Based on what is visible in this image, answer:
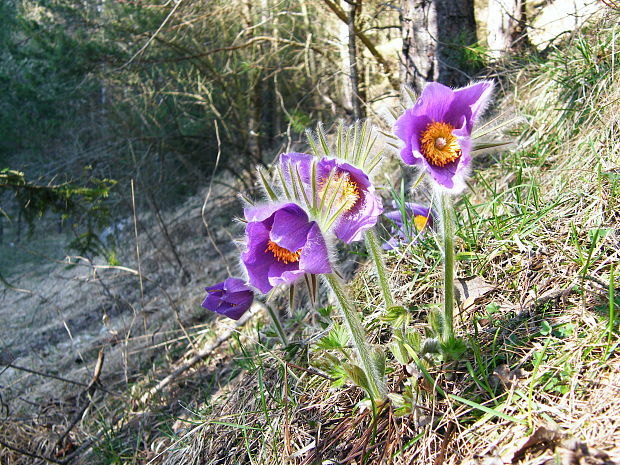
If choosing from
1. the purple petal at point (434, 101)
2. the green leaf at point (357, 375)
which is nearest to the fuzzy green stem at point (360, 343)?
the green leaf at point (357, 375)

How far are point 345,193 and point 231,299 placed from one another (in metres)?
0.70

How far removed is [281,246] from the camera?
4.14ft

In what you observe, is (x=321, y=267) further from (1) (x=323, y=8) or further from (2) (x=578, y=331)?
(1) (x=323, y=8)

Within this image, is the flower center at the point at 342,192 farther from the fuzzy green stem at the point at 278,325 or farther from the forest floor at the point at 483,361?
the fuzzy green stem at the point at 278,325

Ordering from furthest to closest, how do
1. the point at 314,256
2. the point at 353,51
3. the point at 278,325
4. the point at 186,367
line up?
the point at 353,51, the point at 186,367, the point at 278,325, the point at 314,256

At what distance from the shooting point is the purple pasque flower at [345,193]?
4.31 ft

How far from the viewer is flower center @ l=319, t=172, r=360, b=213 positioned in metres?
1.29

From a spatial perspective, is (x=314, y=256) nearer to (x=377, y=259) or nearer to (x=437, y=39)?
(x=377, y=259)

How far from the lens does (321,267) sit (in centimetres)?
122

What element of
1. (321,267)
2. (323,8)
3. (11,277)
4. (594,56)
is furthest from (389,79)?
(11,277)

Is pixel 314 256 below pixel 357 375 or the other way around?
the other way around

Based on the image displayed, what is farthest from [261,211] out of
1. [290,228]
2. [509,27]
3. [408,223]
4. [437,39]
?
[509,27]

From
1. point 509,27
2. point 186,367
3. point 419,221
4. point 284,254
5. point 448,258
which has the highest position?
point 509,27

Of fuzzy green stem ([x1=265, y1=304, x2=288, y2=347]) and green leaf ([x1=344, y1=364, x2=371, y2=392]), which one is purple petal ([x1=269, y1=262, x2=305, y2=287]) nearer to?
green leaf ([x1=344, y1=364, x2=371, y2=392])
